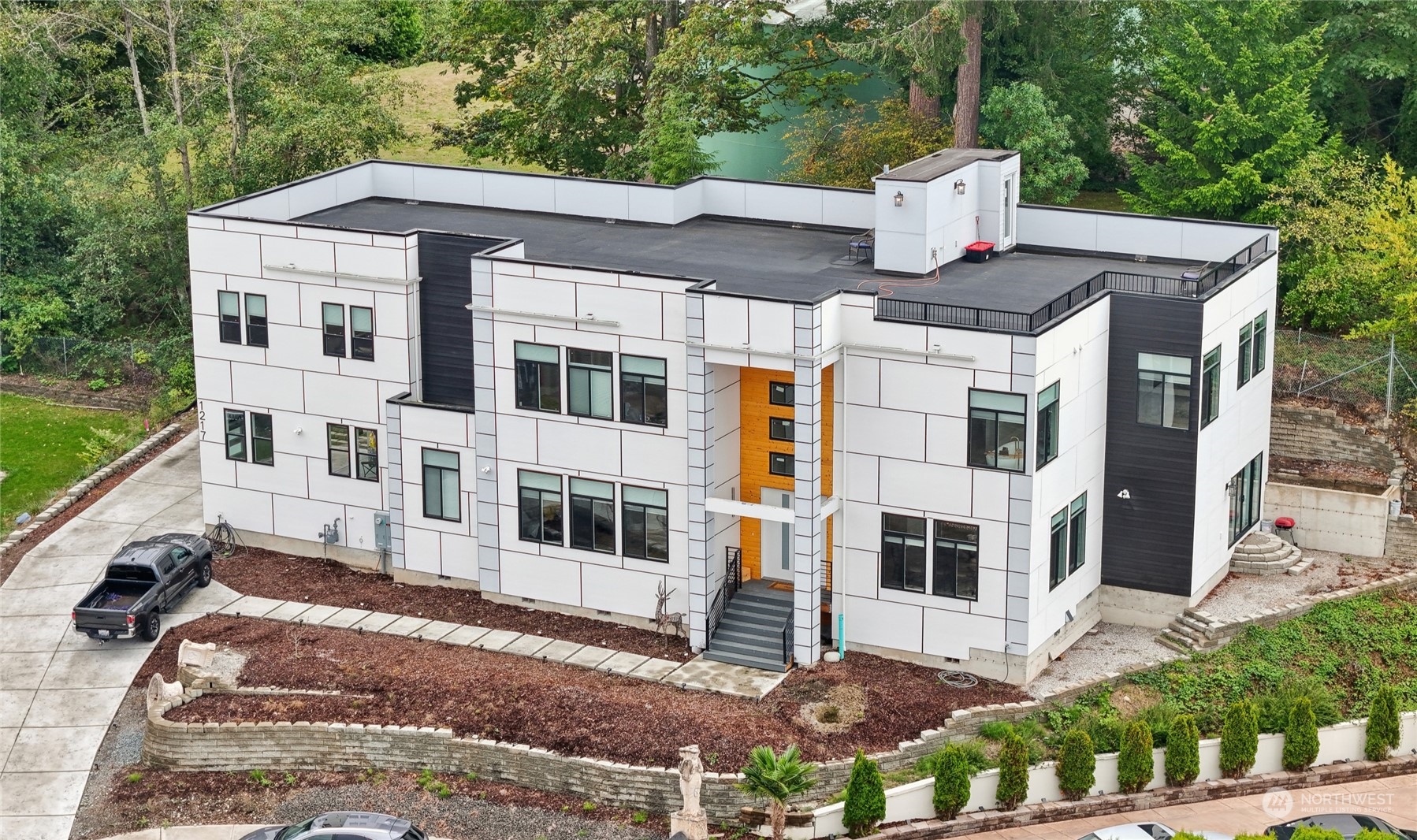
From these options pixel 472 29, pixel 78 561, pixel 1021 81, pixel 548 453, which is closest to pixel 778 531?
pixel 548 453

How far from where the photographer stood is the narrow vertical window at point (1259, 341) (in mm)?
46719

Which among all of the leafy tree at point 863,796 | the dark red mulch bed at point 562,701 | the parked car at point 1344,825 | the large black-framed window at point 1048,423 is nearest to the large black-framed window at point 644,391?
the dark red mulch bed at point 562,701

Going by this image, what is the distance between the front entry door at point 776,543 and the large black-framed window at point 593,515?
347 cm

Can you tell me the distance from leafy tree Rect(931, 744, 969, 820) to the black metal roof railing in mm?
8924

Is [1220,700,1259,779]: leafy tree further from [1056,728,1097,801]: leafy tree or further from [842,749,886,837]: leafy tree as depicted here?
[842,749,886,837]: leafy tree

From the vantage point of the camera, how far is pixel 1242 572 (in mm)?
47531

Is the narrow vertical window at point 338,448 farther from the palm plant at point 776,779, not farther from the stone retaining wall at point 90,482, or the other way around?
the palm plant at point 776,779

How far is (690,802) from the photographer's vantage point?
35531mm

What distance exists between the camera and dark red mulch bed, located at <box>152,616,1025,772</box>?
127 ft

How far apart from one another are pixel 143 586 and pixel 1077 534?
2164 centimetres

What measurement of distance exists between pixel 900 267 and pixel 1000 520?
8272mm

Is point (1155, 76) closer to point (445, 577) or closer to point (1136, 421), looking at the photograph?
point (1136, 421)

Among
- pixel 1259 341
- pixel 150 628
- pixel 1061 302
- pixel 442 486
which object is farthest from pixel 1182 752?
pixel 150 628

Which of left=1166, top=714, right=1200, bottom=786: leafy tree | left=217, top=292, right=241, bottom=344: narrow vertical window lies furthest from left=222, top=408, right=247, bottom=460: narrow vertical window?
left=1166, top=714, right=1200, bottom=786: leafy tree
